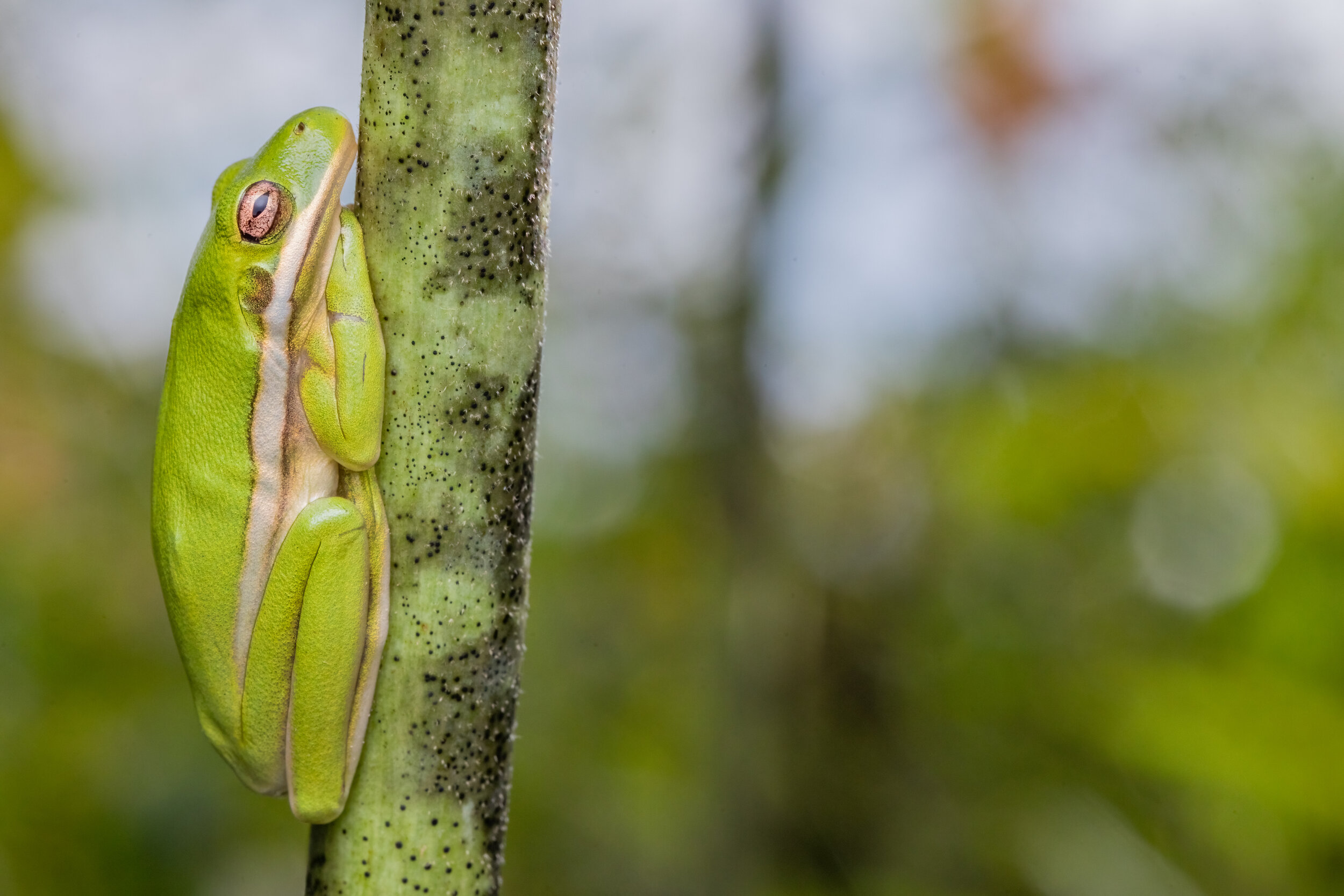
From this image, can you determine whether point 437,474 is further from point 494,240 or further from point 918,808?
point 918,808

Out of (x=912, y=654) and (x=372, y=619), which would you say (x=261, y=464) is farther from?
(x=912, y=654)

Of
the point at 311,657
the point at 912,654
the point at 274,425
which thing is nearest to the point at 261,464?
the point at 274,425

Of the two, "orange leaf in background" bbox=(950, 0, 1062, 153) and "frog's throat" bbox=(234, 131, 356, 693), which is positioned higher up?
"orange leaf in background" bbox=(950, 0, 1062, 153)

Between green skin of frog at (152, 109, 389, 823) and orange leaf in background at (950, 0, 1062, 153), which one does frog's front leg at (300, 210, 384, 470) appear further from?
orange leaf in background at (950, 0, 1062, 153)

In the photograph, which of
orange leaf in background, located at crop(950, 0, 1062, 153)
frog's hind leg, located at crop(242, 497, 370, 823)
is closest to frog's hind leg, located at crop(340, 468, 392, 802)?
frog's hind leg, located at crop(242, 497, 370, 823)

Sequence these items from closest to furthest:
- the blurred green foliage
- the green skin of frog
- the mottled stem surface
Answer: the mottled stem surface < the green skin of frog < the blurred green foliage

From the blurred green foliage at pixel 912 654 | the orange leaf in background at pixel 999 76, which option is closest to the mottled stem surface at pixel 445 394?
the blurred green foliage at pixel 912 654

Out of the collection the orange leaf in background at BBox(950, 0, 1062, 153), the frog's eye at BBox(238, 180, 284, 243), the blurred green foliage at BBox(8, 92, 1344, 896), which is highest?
the orange leaf in background at BBox(950, 0, 1062, 153)

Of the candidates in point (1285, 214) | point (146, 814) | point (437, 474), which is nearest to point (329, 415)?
point (437, 474)

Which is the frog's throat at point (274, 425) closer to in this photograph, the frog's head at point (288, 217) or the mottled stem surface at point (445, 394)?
the frog's head at point (288, 217)
